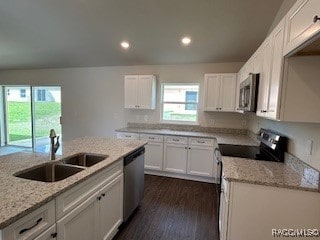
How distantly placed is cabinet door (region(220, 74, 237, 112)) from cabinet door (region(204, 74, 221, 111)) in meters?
0.08

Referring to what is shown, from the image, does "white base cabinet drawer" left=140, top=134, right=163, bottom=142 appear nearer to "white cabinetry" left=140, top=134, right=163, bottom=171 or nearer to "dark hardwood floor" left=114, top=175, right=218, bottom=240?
"white cabinetry" left=140, top=134, right=163, bottom=171

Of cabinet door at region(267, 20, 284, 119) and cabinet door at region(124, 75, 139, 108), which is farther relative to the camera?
cabinet door at region(124, 75, 139, 108)

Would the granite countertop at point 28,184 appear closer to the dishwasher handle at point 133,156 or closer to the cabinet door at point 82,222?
the dishwasher handle at point 133,156

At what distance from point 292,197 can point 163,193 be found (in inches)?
85.8

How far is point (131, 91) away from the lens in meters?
4.50

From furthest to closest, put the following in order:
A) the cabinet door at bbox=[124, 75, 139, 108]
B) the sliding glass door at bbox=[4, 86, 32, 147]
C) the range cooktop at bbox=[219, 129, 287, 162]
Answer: the sliding glass door at bbox=[4, 86, 32, 147] < the cabinet door at bbox=[124, 75, 139, 108] < the range cooktop at bbox=[219, 129, 287, 162]

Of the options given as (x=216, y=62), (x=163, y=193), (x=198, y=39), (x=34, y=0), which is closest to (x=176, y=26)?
(x=198, y=39)

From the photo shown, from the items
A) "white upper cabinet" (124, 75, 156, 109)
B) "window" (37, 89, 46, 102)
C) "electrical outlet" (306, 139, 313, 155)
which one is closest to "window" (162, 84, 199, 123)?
"white upper cabinet" (124, 75, 156, 109)

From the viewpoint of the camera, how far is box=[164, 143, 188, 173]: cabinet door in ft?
13.0

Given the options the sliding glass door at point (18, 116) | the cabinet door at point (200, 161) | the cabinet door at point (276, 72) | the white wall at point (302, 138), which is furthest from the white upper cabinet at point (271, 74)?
the sliding glass door at point (18, 116)

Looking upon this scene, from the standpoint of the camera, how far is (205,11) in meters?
2.86

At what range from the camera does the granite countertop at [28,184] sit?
1055mm

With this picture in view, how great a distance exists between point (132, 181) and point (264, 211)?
4.98ft

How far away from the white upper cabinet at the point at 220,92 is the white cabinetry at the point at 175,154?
916 mm
